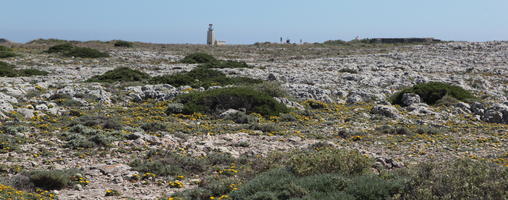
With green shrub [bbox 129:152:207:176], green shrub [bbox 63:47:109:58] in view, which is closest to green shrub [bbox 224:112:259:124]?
green shrub [bbox 129:152:207:176]

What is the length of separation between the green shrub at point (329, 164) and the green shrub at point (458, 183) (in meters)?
1.31

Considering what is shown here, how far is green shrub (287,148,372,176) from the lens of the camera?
812 centimetres

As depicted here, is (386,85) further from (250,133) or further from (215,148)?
(215,148)

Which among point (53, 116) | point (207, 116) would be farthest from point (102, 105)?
point (207, 116)

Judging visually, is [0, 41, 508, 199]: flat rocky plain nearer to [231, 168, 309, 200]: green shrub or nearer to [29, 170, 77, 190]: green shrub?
[29, 170, 77, 190]: green shrub

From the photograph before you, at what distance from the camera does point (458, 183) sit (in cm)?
649

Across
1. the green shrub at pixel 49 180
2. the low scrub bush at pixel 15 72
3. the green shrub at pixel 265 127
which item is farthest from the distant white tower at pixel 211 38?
the green shrub at pixel 49 180

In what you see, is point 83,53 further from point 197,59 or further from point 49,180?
point 49,180

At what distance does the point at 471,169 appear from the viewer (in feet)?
22.6

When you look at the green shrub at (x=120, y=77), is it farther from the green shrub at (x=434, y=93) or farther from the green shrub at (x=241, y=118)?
the green shrub at (x=434, y=93)

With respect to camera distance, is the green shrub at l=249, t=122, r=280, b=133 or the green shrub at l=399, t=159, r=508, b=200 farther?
the green shrub at l=249, t=122, r=280, b=133

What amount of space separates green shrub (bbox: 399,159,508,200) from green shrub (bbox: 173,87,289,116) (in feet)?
30.7

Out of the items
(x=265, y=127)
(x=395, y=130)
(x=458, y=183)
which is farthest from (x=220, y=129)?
(x=458, y=183)

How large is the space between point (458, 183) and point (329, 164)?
2.34 m
